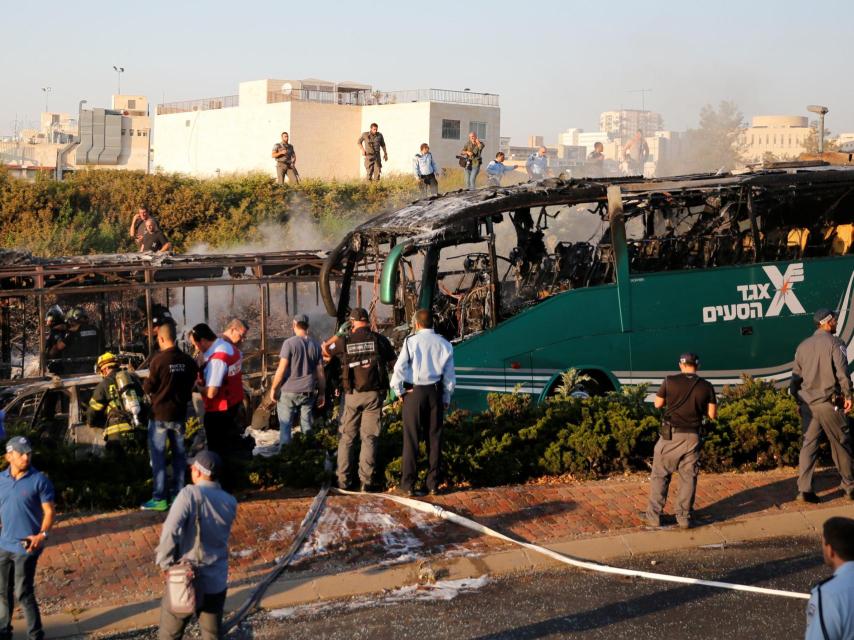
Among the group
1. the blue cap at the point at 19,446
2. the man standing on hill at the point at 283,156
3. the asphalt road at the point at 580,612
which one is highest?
the man standing on hill at the point at 283,156

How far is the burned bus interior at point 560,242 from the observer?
1381cm

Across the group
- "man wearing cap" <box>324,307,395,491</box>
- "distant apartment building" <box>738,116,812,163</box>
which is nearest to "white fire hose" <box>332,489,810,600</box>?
"man wearing cap" <box>324,307,395,491</box>

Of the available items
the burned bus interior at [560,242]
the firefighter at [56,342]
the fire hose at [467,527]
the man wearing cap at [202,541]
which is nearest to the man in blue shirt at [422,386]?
the fire hose at [467,527]

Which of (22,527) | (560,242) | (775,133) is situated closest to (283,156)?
(560,242)

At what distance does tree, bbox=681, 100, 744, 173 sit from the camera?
217 ft

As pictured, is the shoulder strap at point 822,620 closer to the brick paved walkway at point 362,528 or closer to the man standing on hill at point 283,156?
the brick paved walkway at point 362,528

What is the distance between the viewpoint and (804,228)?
16.2m

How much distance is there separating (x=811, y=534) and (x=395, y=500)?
154 inches

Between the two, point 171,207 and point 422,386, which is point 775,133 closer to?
point 171,207

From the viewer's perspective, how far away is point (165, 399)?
10195mm

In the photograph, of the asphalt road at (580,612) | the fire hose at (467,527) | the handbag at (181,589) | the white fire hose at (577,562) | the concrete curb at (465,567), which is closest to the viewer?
the handbag at (181,589)

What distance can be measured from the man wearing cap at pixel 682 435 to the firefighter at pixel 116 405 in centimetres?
492

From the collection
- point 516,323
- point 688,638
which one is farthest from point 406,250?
point 688,638

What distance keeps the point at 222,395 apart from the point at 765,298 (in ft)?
27.1
